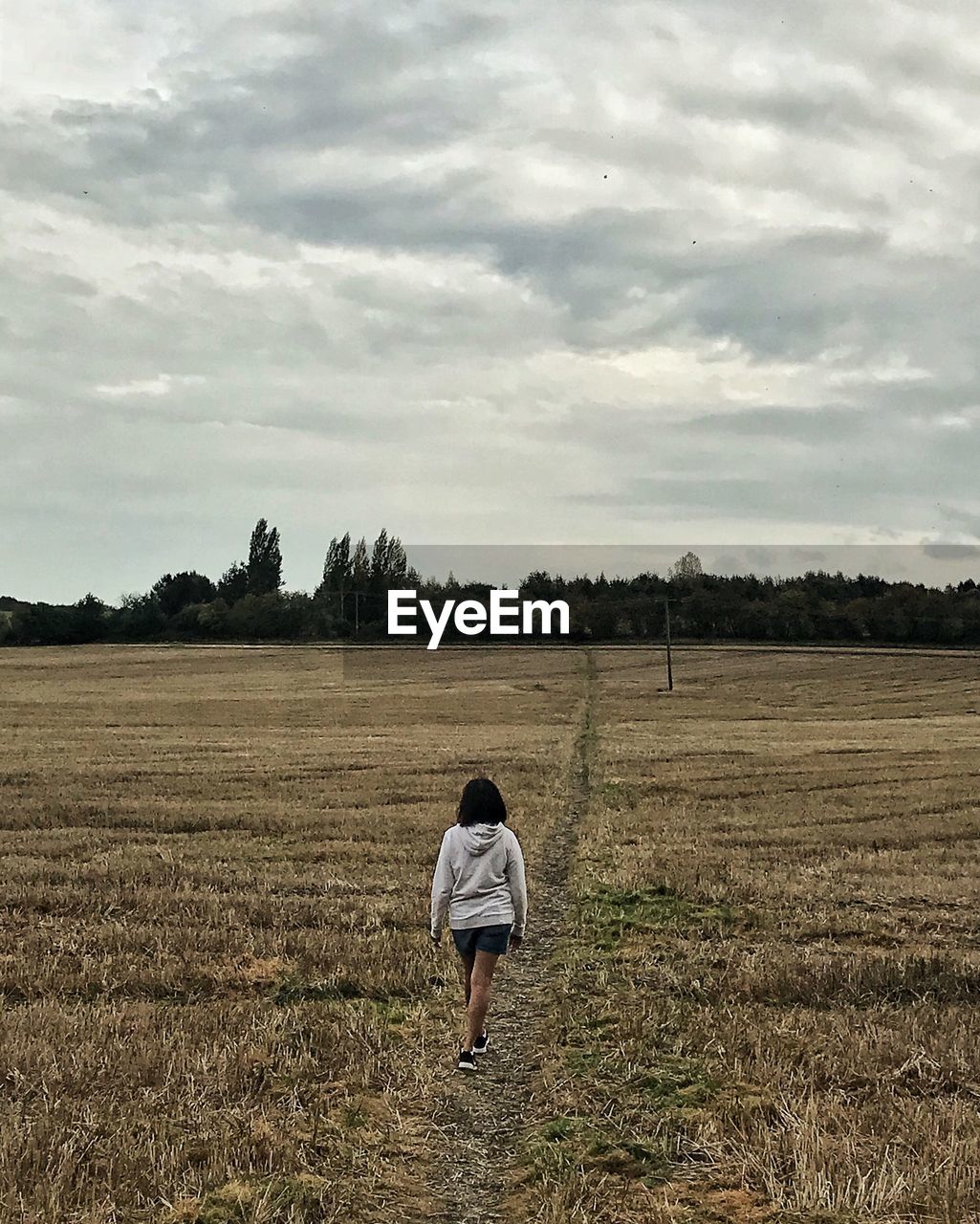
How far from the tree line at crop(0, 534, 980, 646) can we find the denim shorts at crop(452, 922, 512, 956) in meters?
101

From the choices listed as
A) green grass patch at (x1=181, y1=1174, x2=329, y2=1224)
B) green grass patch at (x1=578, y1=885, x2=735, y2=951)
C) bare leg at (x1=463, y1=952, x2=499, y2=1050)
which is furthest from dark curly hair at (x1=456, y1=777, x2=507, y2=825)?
green grass patch at (x1=578, y1=885, x2=735, y2=951)

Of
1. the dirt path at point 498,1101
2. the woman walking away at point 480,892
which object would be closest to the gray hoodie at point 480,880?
the woman walking away at point 480,892

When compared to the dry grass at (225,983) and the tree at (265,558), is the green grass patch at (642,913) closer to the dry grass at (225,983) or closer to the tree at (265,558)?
the dry grass at (225,983)

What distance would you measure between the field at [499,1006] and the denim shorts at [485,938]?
34.7 inches

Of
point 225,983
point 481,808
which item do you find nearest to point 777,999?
point 481,808

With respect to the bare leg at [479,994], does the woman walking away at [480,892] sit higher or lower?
higher

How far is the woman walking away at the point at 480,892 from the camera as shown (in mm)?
9016

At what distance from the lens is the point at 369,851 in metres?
18.6

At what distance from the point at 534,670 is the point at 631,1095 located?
249 feet

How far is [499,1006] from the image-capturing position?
10.5 meters

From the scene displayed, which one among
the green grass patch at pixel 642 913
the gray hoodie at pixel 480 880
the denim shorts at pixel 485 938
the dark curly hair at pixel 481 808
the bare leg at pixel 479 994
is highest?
the dark curly hair at pixel 481 808

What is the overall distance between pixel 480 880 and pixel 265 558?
557 feet

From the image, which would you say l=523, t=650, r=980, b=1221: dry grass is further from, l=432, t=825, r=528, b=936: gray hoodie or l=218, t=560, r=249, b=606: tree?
l=218, t=560, r=249, b=606: tree

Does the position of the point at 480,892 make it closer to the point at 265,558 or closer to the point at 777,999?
the point at 777,999
